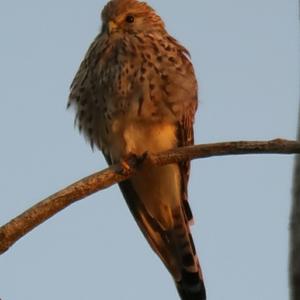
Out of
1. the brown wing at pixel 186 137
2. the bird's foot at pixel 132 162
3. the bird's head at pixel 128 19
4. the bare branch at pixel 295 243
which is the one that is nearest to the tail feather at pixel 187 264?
the brown wing at pixel 186 137

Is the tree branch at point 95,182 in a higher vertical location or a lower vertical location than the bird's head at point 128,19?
lower

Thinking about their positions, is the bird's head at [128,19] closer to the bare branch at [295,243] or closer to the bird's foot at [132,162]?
the bird's foot at [132,162]

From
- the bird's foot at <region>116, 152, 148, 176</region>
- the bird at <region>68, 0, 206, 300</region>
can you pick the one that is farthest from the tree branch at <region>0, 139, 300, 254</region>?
the bird at <region>68, 0, 206, 300</region>

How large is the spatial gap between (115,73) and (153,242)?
4.03ft

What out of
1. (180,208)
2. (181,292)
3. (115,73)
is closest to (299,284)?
(181,292)

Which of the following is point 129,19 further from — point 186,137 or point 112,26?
point 186,137

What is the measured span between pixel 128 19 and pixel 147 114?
1.11 meters

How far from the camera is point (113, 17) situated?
209 inches

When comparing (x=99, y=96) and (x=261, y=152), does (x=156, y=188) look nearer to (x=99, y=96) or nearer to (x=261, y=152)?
(x=99, y=96)

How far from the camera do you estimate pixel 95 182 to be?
3.13 m

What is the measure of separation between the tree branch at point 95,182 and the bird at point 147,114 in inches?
43.6

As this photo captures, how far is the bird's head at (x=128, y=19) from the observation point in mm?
5258

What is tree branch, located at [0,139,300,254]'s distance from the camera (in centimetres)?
259

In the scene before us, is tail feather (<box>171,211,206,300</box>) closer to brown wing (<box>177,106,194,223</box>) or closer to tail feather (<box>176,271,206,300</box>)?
tail feather (<box>176,271,206,300</box>)
